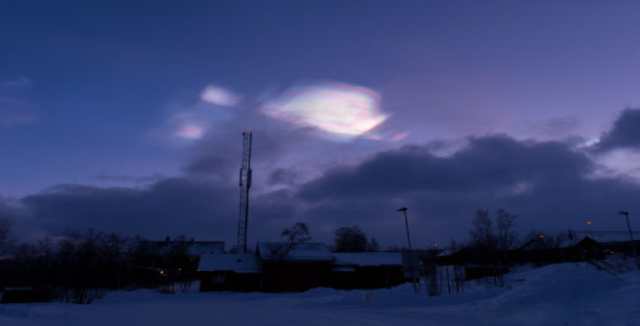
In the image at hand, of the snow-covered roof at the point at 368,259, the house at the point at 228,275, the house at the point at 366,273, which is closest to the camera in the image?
the house at the point at 228,275

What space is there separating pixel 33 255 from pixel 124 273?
11622 millimetres

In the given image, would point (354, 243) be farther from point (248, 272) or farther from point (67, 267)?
point (67, 267)

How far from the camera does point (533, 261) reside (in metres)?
62.2

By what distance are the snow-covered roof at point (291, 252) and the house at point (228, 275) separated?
243 cm

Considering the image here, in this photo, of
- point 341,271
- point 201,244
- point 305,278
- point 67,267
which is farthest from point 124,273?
point 201,244

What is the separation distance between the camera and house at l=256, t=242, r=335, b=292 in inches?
1890

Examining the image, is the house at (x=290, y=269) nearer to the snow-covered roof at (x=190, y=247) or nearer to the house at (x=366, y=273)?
the house at (x=366, y=273)

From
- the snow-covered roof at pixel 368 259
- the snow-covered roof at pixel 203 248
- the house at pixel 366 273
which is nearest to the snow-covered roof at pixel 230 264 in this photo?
the house at pixel 366 273

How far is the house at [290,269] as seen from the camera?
48.0m

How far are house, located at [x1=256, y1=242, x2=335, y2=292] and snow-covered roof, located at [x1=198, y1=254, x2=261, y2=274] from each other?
173 cm

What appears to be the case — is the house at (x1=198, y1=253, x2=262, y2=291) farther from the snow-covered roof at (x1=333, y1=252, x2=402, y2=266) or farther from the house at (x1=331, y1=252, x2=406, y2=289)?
the snow-covered roof at (x1=333, y1=252, x2=402, y2=266)

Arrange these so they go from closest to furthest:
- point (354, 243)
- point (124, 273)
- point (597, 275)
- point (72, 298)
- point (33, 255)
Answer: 1. point (597, 275)
2. point (72, 298)
3. point (33, 255)
4. point (124, 273)
5. point (354, 243)

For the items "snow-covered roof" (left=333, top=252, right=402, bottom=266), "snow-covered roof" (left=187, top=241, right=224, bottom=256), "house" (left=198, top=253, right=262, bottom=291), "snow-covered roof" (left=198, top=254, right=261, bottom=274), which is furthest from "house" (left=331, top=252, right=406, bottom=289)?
"snow-covered roof" (left=187, top=241, right=224, bottom=256)

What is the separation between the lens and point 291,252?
50.7 metres
